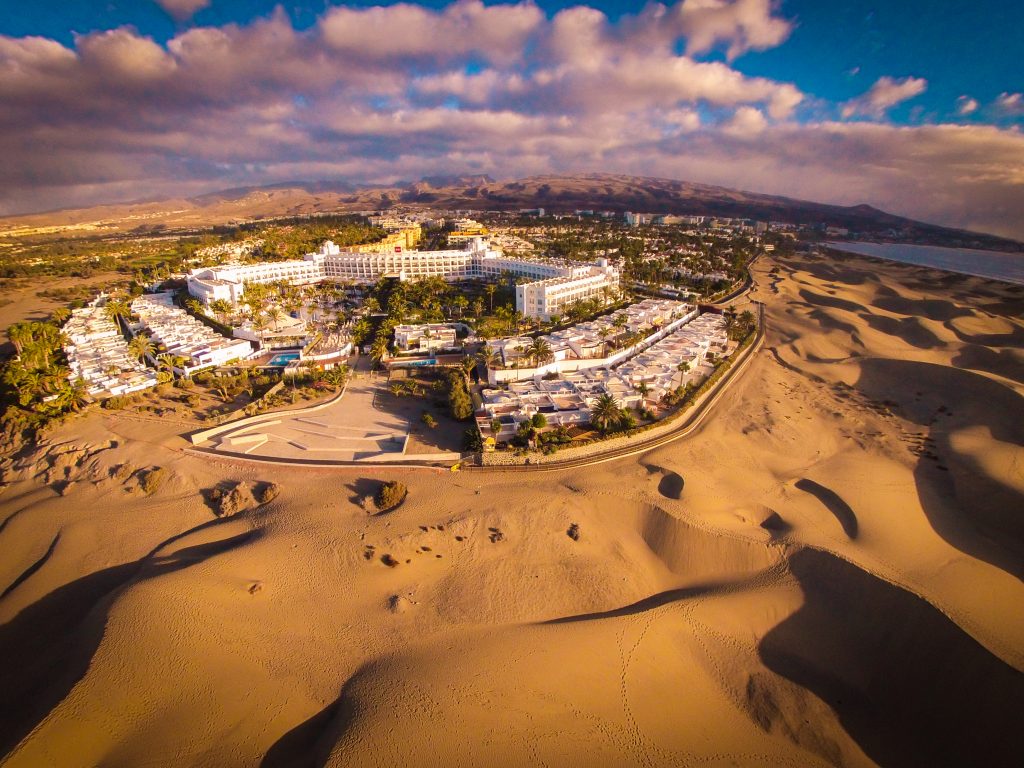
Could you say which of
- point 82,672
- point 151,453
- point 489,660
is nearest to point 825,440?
point 489,660

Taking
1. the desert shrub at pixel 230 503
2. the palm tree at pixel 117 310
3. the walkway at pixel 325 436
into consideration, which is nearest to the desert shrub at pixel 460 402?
the walkway at pixel 325 436

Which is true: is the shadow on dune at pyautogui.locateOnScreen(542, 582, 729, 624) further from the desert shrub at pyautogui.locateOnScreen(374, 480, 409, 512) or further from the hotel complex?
the hotel complex

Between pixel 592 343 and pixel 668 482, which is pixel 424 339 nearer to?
pixel 592 343

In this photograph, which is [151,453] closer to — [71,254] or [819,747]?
[819,747]

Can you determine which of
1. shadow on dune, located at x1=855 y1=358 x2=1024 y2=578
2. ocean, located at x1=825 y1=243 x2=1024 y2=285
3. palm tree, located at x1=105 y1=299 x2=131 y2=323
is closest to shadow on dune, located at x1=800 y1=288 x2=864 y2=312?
shadow on dune, located at x1=855 y1=358 x2=1024 y2=578

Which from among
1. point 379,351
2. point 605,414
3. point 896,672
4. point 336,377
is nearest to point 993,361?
point 605,414

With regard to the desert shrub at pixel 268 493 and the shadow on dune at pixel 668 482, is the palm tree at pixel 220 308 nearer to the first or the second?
the desert shrub at pixel 268 493
